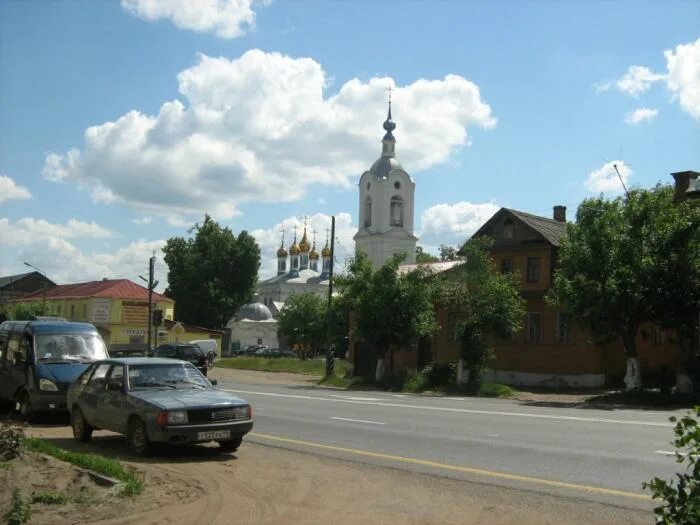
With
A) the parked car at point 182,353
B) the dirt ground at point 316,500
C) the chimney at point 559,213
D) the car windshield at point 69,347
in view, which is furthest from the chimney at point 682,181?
the dirt ground at point 316,500

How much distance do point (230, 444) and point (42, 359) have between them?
661 cm

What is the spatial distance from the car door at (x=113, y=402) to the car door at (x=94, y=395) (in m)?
0.11

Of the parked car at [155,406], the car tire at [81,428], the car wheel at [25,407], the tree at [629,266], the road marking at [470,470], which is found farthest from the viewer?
the tree at [629,266]

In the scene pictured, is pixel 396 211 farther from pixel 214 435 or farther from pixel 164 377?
pixel 214 435

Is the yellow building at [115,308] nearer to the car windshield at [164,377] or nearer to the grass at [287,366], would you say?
the grass at [287,366]

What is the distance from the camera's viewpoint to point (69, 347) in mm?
17391

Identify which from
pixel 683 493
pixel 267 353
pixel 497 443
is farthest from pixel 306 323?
pixel 683 493

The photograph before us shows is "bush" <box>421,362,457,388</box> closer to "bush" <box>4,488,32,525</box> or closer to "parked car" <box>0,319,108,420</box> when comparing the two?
"parked car" <box>0,319,108,420</box>

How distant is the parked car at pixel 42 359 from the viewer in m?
16.1

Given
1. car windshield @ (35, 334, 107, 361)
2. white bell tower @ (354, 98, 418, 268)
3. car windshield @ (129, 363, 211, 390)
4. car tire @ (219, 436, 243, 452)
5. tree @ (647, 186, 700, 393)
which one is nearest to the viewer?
car tire @ (219, 436, 243, 452)

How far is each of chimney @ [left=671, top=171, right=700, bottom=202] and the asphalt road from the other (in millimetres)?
21659

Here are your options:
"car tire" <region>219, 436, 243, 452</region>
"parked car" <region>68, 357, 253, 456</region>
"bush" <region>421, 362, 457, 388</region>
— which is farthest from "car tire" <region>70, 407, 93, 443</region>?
"bush" <region>421, 362, 457, 388</region>

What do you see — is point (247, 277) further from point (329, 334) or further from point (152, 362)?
point (152, 362)

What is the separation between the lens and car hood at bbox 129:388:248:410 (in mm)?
11461
